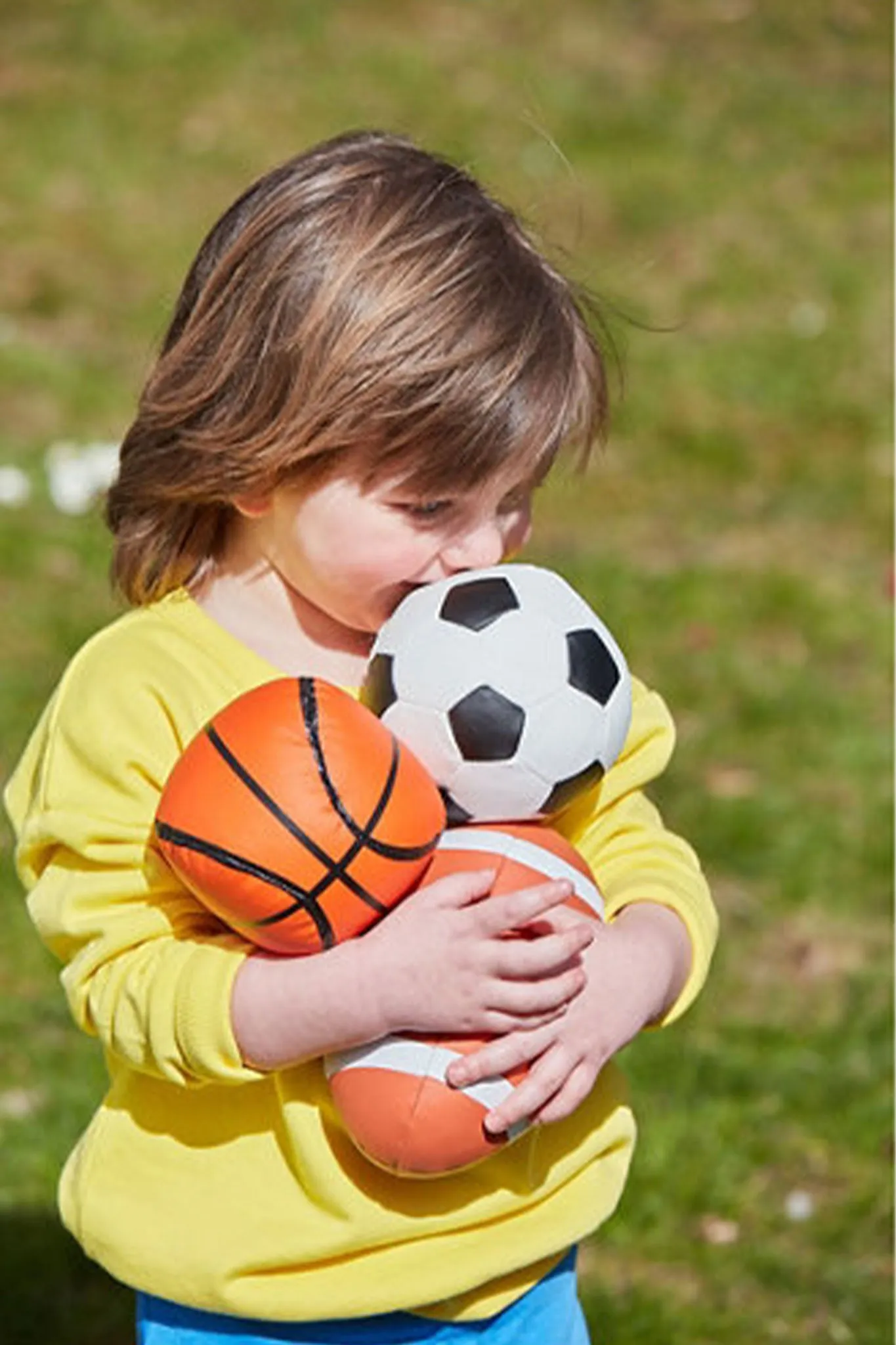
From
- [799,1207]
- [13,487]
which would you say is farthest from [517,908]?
[13,487]

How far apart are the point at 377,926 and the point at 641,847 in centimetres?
50

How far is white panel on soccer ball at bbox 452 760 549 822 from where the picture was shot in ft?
7.93

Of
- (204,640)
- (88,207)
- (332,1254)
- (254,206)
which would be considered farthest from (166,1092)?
(88,207)

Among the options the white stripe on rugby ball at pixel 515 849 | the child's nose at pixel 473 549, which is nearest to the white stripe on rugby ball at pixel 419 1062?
the white stripe on rugby ball at pixel 515 849

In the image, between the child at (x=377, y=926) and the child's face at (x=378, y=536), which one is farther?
the child's face at (x=378, y=536)

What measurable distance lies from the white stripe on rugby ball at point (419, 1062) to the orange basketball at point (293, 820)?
0.42 feet

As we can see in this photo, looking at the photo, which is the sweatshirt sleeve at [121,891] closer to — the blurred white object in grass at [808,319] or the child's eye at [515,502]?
the child's eye at [515,502]

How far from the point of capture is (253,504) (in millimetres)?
2549

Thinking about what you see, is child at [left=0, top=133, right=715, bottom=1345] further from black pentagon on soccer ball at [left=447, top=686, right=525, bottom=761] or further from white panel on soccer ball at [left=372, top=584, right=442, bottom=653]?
black pentagon on soccer ball at [left=447, top=686, right=525, bottom=761]

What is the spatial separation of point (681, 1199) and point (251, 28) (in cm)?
840

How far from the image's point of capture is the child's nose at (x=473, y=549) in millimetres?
2502

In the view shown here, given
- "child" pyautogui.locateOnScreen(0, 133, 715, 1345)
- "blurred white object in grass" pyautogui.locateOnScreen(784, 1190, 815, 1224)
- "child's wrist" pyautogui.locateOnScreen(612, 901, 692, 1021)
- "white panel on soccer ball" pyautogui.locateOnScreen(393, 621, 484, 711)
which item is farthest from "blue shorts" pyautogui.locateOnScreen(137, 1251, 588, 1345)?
"blurred white object in grass" pyautogui.locateOnScreen(784, 1190, 815, 1224)

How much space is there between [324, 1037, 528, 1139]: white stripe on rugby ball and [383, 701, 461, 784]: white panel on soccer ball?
0.29 meters

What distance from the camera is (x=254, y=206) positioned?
256 centimetres
